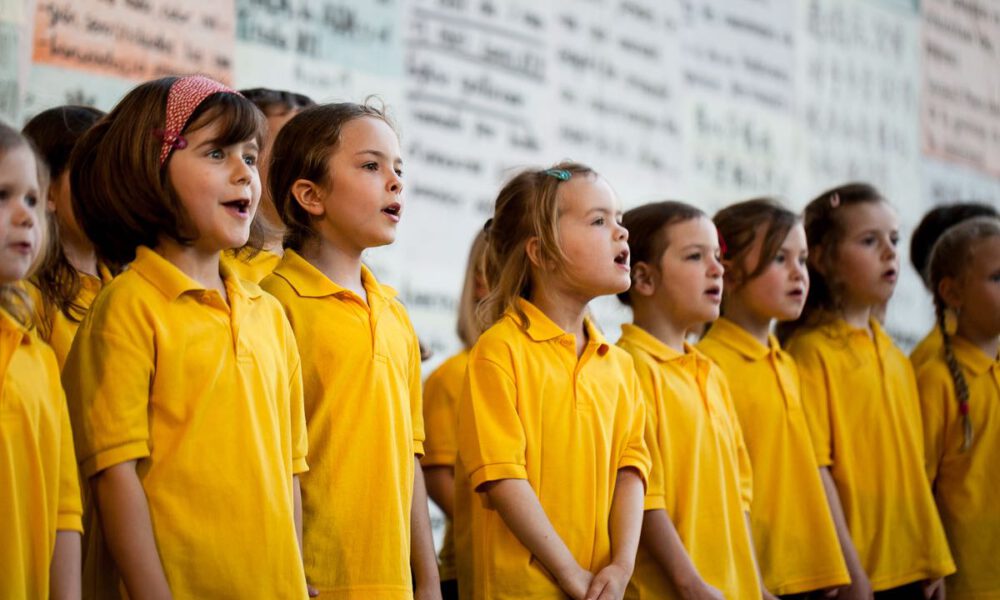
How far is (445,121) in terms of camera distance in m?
3.96

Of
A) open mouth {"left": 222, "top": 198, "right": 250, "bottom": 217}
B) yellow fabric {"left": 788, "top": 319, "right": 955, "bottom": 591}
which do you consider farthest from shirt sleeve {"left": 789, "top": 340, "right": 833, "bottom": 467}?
open mouth {"left": 222, "top": 198, "right": 250, "bottom": 217}

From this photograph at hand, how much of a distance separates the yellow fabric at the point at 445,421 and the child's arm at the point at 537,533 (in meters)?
0.65

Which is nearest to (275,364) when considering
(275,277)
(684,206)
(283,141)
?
(275,277)

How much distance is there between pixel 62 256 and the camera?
7.44 feet

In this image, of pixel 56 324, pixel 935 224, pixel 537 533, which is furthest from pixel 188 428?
pixel 935 224

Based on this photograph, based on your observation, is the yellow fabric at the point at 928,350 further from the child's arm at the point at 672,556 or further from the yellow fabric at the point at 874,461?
the child's arm at the point at 672,556

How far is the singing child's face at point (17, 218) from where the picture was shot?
1718mm

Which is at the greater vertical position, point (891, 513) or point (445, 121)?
point (445, 121)

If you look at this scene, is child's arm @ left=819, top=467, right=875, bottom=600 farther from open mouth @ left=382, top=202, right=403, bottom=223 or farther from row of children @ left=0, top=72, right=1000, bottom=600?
open mouth @ left=382, top=202, right=403, bottom=223

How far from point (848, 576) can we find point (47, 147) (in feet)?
6.69

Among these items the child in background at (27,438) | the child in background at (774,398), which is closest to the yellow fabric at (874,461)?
the child in background at (774,398)

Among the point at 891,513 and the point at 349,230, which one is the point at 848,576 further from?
the point at 349,230

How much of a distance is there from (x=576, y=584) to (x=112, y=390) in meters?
0.95

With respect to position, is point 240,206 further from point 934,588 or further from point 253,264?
point 934,588
